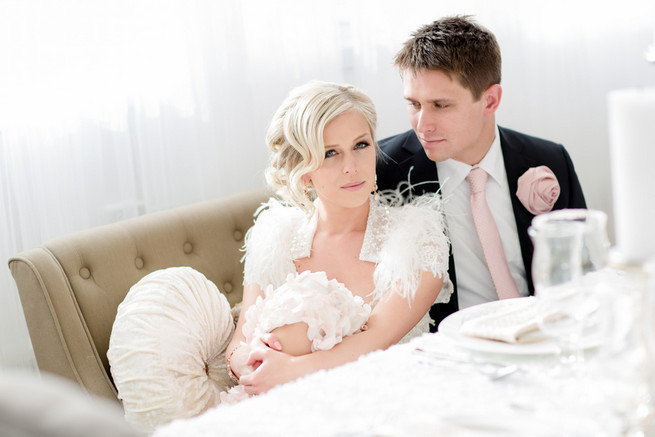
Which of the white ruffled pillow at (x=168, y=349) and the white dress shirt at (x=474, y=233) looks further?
the white dress shirt at (x=474, y=233)

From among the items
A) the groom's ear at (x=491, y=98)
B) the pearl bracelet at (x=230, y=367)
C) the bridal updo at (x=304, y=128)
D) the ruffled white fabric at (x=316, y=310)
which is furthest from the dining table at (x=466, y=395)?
the groom's ear at (x=491, y=98)

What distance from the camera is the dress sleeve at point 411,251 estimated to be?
205 cm

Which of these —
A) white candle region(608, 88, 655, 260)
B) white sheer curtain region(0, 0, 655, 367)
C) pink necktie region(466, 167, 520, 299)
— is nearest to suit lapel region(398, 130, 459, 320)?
pink necktie region(466, 167, 520, 299)

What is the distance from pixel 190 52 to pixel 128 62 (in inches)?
11.4

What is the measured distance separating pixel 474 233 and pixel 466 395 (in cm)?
131

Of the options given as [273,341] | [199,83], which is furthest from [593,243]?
[199,83]

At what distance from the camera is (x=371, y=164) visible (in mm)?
2191

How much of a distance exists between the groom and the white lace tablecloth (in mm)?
1096

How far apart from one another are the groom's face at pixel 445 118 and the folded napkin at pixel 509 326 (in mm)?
1042

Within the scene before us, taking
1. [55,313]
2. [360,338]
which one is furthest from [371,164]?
[55,313]

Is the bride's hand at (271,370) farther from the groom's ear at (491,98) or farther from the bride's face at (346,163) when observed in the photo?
the groom's ear at (491,98)

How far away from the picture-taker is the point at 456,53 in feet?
7.95

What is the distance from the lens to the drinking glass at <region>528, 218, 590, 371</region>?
108cm

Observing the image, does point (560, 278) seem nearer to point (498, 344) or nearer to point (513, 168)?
point (498, 344)
